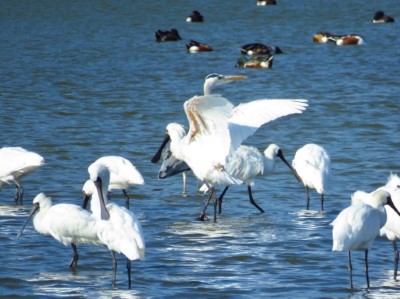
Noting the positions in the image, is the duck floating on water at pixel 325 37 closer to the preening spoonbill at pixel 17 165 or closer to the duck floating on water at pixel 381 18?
the duck floating on water at pixel 381 18

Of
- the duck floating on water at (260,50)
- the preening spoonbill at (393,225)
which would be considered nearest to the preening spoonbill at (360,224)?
the preening spoonbill at (393,225)

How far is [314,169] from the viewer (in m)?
11.5

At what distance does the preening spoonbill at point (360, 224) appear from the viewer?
8.45 metres

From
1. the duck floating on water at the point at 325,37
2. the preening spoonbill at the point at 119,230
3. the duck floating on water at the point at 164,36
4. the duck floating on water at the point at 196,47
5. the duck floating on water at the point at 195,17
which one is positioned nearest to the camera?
the preening spoonbill at the point at 119,230

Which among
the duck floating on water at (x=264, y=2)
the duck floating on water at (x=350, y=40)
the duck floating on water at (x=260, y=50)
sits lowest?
the duck floating on water at (x=260, y=50)

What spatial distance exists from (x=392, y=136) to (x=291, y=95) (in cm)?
504

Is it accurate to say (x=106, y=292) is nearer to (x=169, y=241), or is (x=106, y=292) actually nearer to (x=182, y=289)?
(x=182, y=289)

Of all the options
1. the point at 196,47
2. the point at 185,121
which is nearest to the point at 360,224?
the point at 185,121

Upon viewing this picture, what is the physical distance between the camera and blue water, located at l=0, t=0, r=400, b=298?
30.0 ft

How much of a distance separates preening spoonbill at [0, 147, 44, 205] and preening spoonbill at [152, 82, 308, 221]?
4.82 ft

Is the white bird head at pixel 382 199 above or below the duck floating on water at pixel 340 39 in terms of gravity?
below

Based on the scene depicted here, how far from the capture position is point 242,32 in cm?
3538

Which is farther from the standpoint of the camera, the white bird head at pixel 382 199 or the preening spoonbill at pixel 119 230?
the white bird head at pixel 382 199

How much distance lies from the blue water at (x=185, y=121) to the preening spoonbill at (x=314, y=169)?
272 mm
